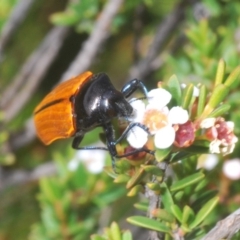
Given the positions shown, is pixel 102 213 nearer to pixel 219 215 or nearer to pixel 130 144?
pixel 219 215

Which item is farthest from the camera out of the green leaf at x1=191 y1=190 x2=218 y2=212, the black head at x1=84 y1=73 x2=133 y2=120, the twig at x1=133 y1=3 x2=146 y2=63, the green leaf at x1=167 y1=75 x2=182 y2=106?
the twig at x1=133 y1=3 x2=146 y2=63

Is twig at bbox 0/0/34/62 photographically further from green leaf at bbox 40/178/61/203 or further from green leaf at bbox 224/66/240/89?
green leaf at bbox 224/66/240/89

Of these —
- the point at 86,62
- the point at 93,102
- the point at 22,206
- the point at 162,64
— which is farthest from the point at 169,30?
the point at 22,206

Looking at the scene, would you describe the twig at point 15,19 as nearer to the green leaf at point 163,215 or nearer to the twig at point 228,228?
the green leaf at point 163,215

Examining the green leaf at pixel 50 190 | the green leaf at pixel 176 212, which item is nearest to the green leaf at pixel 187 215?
the green leaf at pixel 176 212

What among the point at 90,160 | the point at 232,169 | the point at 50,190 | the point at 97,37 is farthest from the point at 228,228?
the point at 97,37

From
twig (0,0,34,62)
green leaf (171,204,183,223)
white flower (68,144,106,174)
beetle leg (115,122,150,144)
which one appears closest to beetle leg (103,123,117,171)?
beetle leg (115,122,150,144)

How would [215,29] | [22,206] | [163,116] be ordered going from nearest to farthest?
[163,116]
[215,29]
[22,206]
